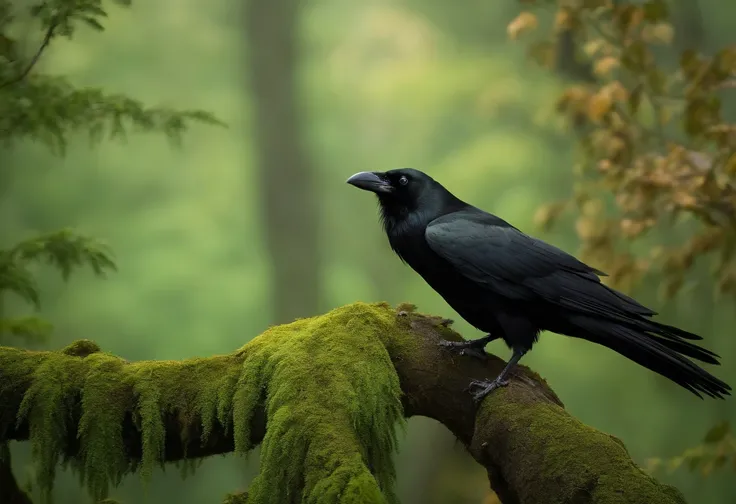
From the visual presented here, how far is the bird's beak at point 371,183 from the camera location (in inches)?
95.1

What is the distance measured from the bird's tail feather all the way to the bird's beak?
772 mm

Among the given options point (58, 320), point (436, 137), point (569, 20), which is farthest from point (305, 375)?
point (436, 137)

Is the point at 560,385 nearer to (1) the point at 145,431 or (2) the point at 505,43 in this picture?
(2) the point at 505,43

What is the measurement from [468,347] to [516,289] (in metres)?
0.29

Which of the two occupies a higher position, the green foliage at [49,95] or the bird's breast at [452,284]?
the green foliage at [49,95]

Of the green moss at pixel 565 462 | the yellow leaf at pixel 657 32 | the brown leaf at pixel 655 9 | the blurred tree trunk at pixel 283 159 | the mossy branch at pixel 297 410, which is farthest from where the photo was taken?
the blurred tree trunk at pixel 283 159

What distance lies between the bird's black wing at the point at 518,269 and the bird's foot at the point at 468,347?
211mm

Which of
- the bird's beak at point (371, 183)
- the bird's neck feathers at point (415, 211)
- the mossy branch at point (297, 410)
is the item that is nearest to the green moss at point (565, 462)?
the mossy branch at point (297, 410)

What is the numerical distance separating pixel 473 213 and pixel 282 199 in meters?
3.07

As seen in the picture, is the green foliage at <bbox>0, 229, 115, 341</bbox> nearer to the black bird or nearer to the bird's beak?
the bird's beak

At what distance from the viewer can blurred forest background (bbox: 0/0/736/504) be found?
4.84m

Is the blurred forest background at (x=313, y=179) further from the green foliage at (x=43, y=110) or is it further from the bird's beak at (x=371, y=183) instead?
the bird's beak at (x=371, y=183)

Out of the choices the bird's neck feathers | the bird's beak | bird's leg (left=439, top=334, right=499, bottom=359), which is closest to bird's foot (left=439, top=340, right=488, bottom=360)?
bird's leg (left=439, top=334, right=499, bottom=359)

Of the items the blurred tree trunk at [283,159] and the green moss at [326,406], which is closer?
the green moss at [326,406]
